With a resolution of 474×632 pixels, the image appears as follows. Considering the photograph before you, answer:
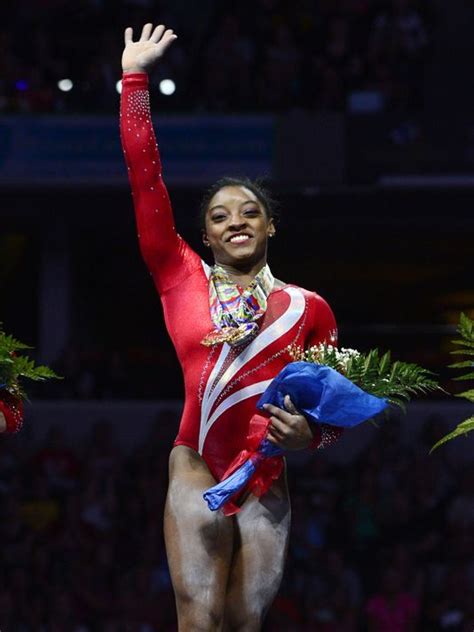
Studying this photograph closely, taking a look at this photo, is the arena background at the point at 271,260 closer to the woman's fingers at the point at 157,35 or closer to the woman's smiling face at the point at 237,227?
the woman's fingers at the point at 157,35

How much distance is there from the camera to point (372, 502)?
33.8ft

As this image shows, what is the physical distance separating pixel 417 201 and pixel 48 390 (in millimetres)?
3737

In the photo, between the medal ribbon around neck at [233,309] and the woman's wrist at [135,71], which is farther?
the woman's wrist at [135,71]

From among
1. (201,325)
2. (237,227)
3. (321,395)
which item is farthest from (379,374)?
(237,227)

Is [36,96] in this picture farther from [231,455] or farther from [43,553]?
[231,455]

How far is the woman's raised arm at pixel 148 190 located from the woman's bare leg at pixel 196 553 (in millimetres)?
776

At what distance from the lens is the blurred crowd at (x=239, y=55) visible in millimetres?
12625

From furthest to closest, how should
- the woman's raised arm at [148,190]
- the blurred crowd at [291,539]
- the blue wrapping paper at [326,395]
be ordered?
1. the blurred crowd at [291,539]
2. the woman's raised arm at [148,190]
3. the blue wrapping paper at [326,395]

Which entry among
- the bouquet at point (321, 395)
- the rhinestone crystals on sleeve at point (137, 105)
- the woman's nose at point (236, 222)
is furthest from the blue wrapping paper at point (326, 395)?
the rhinestone crystals on sleeve at point (137, 105)

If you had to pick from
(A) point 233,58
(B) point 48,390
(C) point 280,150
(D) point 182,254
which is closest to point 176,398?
(B) point 48,390

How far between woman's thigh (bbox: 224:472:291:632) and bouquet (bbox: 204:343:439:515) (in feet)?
0.22

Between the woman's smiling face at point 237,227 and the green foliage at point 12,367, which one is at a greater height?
the woman's smiling face at point 237,227

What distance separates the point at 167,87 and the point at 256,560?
7.99 meters

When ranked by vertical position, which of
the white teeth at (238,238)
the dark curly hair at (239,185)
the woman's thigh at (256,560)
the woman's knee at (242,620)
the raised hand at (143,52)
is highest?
the raised hand at (143,52)
